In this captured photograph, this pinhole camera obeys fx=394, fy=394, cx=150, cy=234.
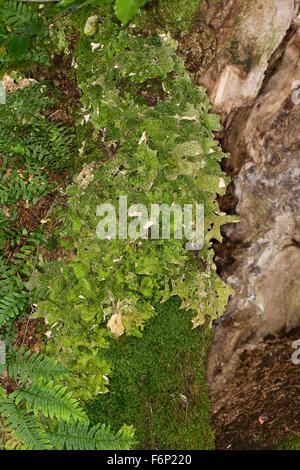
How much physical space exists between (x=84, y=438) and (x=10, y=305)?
1.14 meters

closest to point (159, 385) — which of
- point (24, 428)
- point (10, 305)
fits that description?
point (24, 428)

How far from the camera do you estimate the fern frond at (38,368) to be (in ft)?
9.57

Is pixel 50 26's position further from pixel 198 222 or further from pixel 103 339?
pixel 103 339

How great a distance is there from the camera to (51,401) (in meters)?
2.85

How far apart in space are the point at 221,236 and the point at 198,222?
358 mm

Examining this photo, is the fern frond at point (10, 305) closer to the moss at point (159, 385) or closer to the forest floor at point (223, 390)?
the forest floor at point (223, 390)

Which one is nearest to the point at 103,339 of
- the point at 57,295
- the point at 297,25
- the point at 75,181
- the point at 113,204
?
the point at 57,295

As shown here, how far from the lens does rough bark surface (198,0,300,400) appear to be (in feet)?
10.1

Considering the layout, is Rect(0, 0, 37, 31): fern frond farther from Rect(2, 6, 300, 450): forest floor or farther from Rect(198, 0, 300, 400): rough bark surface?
Rect(198, 0, 300, 400): rough bark surface

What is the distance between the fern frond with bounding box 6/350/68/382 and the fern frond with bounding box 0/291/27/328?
30 cm

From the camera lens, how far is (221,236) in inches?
135

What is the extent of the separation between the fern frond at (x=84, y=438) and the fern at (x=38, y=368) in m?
0.40

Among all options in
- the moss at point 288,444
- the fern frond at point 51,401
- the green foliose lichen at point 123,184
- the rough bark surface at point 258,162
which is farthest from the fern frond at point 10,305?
the moss at point 288,444

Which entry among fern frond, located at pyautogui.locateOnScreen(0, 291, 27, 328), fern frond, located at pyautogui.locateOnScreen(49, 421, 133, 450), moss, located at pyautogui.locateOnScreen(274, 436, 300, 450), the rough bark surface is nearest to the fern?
fern frond, located at pyautogui.locateOnScreen(0, 291, 27, 328)
